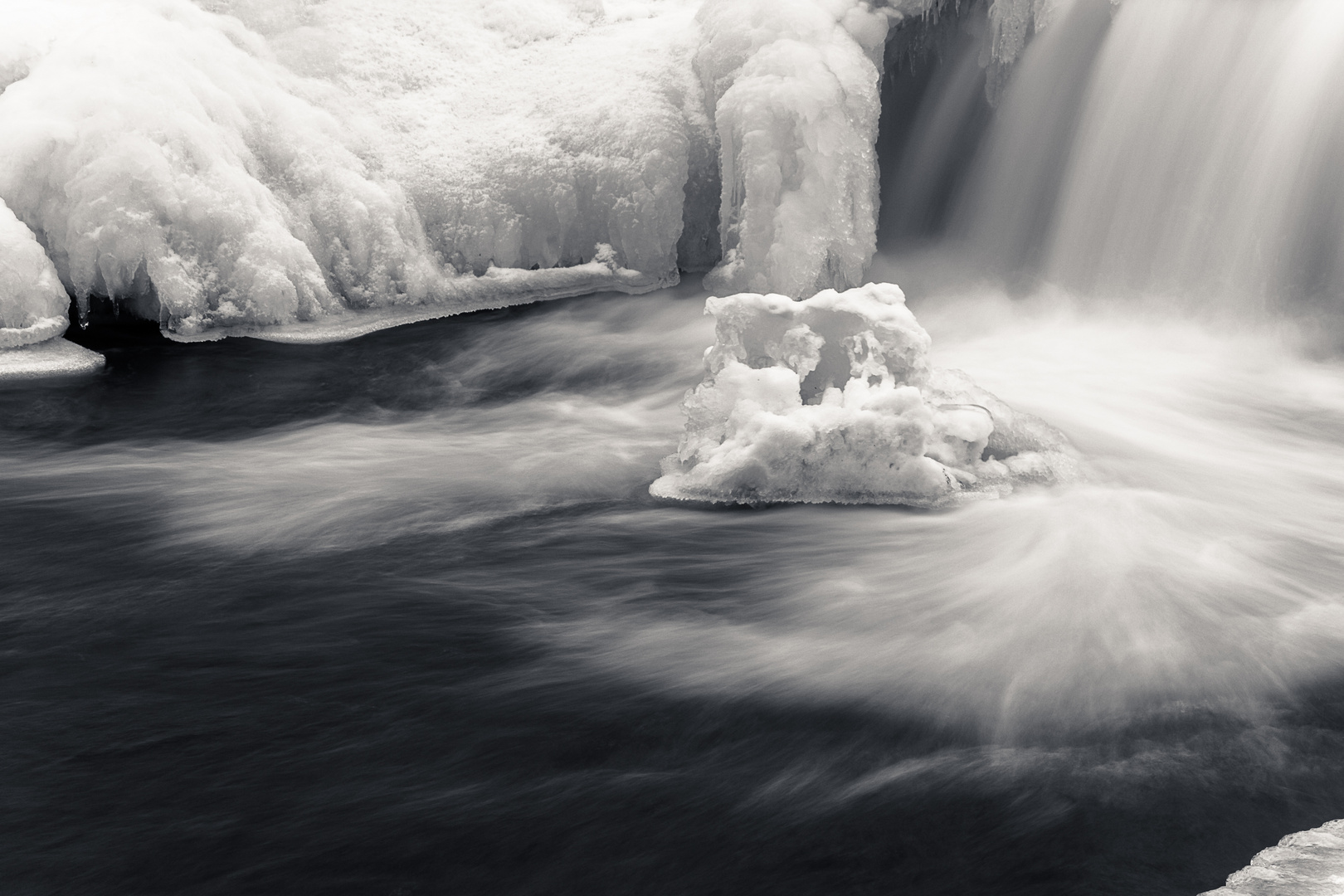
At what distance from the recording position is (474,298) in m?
8.84

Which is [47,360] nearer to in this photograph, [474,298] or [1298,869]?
[474,298]

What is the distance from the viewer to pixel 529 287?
900 cm

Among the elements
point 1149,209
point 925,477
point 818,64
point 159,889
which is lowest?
point 159,889

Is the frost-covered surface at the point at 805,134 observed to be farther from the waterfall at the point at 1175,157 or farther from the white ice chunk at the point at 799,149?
the waterfall at the point at 1175,157

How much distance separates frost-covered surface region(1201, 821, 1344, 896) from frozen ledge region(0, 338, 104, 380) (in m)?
6.94

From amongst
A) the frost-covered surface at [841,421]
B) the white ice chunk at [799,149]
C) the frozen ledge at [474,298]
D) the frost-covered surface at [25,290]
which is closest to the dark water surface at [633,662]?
the frost-covered surface at [841,421]

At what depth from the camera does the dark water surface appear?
3090 mm

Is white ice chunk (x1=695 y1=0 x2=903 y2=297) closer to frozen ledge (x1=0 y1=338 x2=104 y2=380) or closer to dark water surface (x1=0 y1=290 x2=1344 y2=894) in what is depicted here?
dark water surface (x1=0 y1=290 x2=1344 y2=894)

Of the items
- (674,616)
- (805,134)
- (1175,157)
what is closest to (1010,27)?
(1175,157)

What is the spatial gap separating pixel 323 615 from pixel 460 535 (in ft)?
2.80

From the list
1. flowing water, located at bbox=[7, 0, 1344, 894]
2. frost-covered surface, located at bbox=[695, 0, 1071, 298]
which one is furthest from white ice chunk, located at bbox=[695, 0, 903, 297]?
flowing water, located at bbox=[7, 0, 1344, 894]

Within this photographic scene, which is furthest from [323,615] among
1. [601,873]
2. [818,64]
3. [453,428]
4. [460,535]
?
[818,64]

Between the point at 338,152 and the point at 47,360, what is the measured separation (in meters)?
2.41

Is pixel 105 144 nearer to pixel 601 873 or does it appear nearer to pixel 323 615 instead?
pixel 323 615
